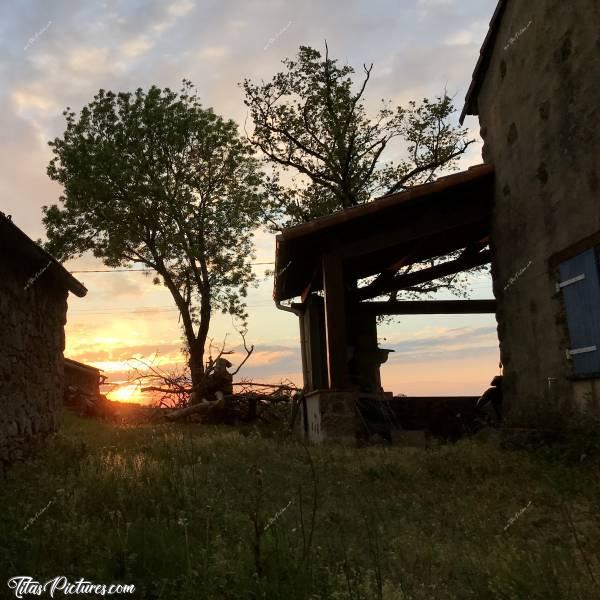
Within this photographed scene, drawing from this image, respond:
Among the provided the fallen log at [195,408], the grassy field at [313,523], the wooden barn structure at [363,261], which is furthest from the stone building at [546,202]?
the fallen log at [195,408]

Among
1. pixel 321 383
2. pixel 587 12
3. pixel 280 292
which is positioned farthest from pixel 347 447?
pixel 587 12

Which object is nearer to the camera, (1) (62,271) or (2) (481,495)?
(2) (481,495)

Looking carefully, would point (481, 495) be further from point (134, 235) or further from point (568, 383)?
point (134, 235)

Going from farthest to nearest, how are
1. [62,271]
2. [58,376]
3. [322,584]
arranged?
1. [58,376]
2. [62,271]
3. [322,584]

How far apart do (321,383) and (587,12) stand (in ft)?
28.5

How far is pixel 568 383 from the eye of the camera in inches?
329

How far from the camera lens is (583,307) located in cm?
793

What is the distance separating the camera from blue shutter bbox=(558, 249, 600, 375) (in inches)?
301

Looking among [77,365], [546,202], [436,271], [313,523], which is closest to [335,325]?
[546,202]

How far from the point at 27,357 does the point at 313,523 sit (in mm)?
6638

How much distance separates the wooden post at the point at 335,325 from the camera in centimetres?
1004

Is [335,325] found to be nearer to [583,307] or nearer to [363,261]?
[363,261]

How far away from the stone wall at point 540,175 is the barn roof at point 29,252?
22.1ft

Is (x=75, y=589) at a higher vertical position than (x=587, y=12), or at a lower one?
lower
